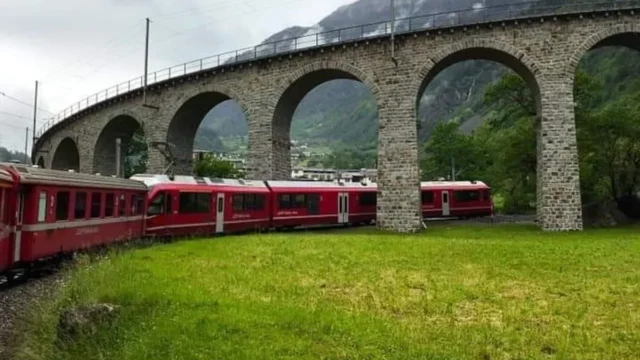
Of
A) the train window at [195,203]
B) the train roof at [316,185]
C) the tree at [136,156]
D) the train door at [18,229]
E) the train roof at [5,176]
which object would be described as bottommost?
the train door at [18,229]

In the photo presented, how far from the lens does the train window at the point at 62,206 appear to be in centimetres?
1469

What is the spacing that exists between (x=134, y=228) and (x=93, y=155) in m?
29.9

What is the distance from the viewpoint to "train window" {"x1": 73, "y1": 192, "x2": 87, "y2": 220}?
1590 cm

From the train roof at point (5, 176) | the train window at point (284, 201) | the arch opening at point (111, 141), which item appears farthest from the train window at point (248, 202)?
the arch opening at point (111, 141)

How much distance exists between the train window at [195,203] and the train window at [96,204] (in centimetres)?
538

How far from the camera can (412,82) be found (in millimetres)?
30078

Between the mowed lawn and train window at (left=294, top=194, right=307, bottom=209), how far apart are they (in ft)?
45.0

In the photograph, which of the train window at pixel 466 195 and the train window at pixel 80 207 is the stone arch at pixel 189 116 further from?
the train window at pixel 80 207

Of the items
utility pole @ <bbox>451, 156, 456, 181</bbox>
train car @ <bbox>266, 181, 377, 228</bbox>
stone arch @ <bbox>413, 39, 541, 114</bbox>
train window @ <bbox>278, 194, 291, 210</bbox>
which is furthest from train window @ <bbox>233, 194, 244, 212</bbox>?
utility pole @ <bbox>451, 156, 456, 181</bbox>

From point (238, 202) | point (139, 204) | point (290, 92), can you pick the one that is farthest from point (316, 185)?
point (139, 204)

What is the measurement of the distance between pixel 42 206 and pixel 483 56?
83.7 feet

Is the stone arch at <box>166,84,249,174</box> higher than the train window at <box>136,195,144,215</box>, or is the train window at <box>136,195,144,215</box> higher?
the stone arch at <box>166,84,249,174</box>

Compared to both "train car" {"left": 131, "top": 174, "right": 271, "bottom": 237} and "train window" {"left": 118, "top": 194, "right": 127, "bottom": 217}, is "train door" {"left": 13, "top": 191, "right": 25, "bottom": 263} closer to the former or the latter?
"train window" {"left": 118, "top": 194, "right": 127, "bottom": 217}

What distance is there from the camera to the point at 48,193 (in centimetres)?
1406
